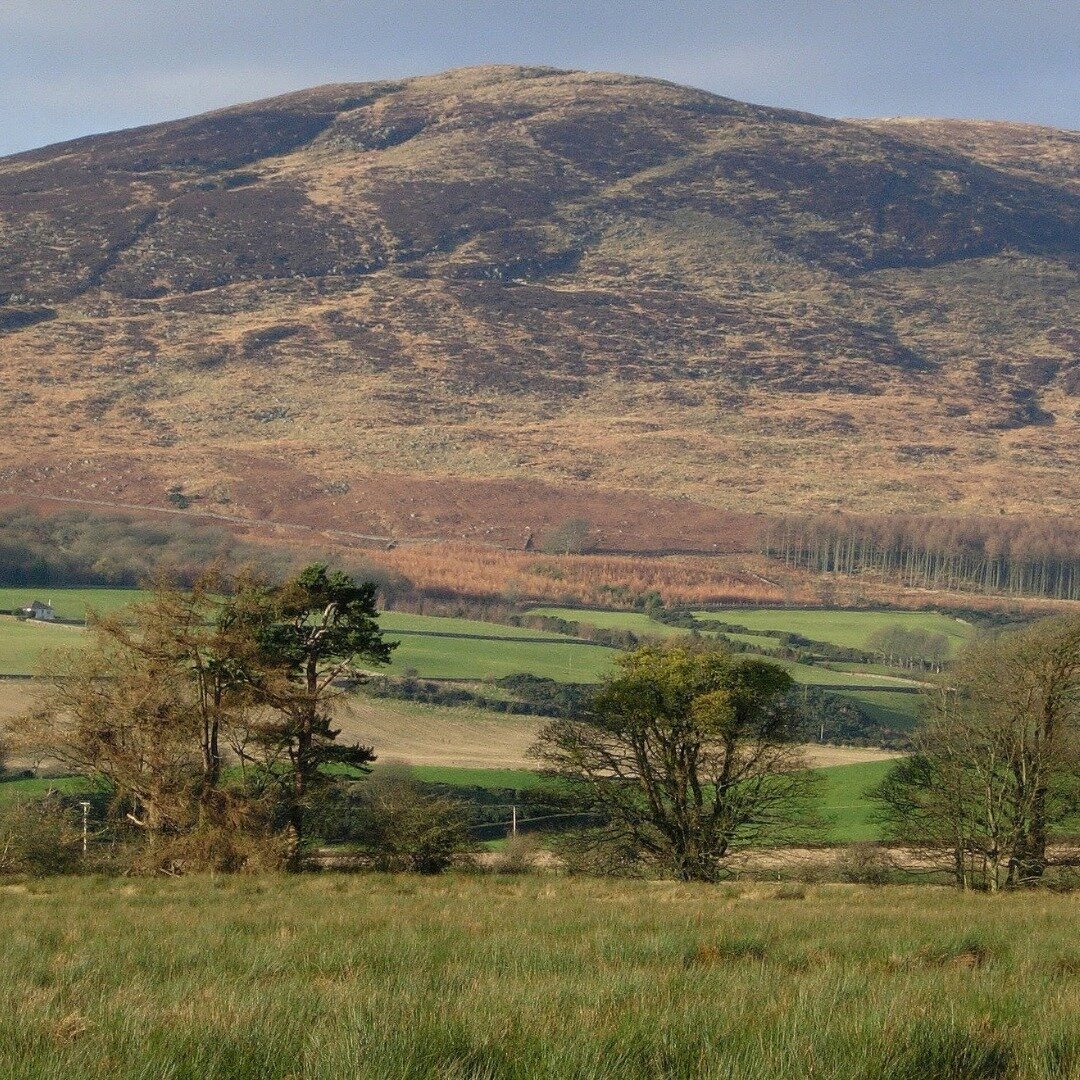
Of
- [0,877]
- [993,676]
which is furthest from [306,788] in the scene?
[993,676]

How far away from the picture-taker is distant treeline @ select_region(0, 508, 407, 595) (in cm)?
10200

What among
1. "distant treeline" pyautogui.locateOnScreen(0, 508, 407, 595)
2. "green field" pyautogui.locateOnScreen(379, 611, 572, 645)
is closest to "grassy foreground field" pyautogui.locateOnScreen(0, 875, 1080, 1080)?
"green field" pyautogui.locateOnScreen(379, 611, 572, 645)

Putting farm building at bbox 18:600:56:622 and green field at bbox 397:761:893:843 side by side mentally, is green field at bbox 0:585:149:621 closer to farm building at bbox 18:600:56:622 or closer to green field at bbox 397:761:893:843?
farm building at bbox 18:600:56:622

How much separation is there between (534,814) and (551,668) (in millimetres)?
36534

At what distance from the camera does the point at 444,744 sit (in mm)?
71000

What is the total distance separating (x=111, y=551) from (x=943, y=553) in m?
87.8

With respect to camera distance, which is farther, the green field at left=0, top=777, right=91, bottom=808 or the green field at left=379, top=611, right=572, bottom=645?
the green field at left=379, top=611, right=572, bottom=645

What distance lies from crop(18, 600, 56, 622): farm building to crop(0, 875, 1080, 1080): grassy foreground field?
75.6m

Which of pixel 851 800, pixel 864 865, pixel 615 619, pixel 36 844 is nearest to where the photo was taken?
pixel 36 844

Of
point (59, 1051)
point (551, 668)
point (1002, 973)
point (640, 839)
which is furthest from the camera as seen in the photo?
point (551, 668)

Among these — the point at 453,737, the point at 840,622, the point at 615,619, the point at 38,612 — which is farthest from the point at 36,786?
the point at 840,622

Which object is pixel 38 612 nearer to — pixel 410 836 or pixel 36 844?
pixel 36 844

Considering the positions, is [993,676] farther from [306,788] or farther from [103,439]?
[103,439]

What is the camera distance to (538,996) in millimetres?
6789
